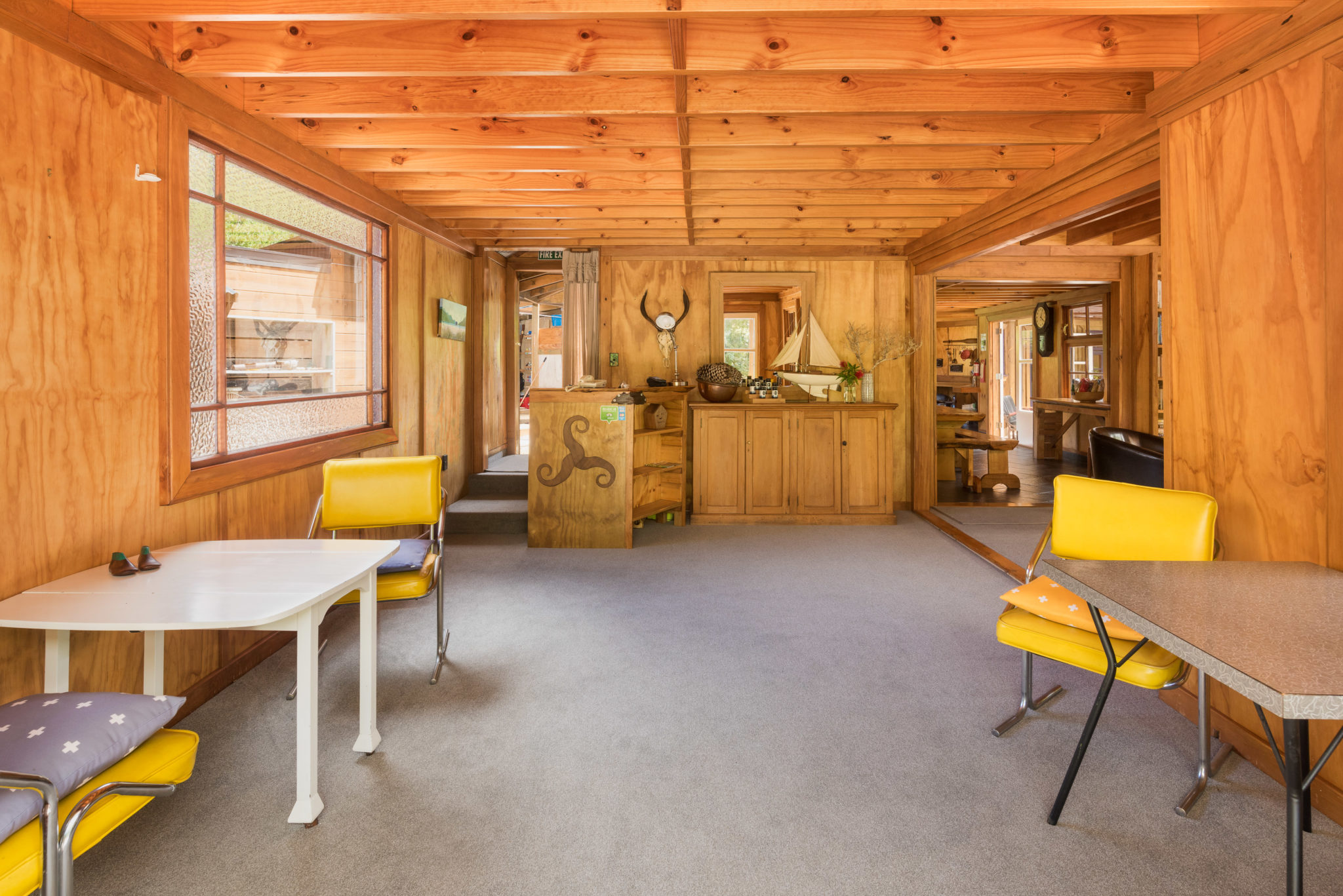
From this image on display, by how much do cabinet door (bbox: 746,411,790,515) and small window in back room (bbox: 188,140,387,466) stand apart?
9.86ft

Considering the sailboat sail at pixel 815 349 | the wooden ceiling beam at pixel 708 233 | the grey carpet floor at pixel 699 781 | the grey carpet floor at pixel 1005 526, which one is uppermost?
the wooden ceiling beam at pixel 708 233

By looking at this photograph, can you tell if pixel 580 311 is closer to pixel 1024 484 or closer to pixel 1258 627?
pixel 1024 484

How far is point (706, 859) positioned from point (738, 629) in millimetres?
1732

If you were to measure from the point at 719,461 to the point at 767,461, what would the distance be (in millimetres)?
420

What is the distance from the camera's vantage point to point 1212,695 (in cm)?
251

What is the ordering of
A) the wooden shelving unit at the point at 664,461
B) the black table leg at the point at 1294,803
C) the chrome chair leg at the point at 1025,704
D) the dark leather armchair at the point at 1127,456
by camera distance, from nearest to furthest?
1. the black table leg at the point at 1294,803
2. the chrome chair leg at the point at 1025,704
3. the dark leather armchair at the point at 1127,456
4. the wooden shelving unit at the point at 664,461

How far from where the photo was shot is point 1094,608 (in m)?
1.76

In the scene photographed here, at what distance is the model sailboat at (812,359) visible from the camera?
643 centimetres

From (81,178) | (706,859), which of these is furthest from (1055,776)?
(81,178)

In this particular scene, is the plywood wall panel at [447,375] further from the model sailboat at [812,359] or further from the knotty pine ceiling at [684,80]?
the model sailboat at [812,359]

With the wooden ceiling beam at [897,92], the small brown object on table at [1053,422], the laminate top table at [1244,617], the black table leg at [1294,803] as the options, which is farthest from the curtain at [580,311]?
the small brown object on table at [1053,422]

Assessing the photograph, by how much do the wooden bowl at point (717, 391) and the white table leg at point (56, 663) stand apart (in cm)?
483

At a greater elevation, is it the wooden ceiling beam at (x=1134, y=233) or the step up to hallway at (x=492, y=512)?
the wooden ceiling beam at (x=1134, y=233)

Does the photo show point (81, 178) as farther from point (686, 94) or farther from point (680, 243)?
point (680, 243)
